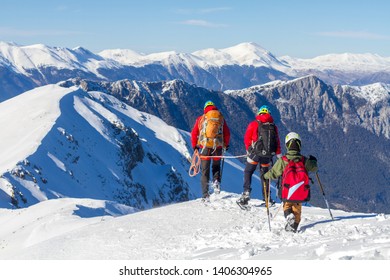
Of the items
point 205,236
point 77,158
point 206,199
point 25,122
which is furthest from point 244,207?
point 25,122

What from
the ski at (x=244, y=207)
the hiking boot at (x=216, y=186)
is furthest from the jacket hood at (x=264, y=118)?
the hiking boot at (x=216, y=186)

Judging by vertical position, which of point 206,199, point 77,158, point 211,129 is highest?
point 211,129

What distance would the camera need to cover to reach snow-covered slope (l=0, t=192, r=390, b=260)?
455 inches

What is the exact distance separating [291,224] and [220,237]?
2030 millimetres

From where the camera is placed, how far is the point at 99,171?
9994 cm

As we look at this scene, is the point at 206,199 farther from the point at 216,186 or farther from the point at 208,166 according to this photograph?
the point at 208,166

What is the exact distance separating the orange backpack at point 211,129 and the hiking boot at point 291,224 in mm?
5084

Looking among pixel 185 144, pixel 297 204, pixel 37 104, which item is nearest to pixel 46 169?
pixel 37 104

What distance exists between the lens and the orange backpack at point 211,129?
18.6m

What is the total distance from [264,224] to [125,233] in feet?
13.9

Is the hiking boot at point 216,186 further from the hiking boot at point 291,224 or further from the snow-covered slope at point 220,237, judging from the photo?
the hiking boot at point 291,224

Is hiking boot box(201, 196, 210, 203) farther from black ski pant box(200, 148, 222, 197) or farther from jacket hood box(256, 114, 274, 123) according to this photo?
jacket hood box(256, 114, 274, 123)

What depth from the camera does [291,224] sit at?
14469mm
